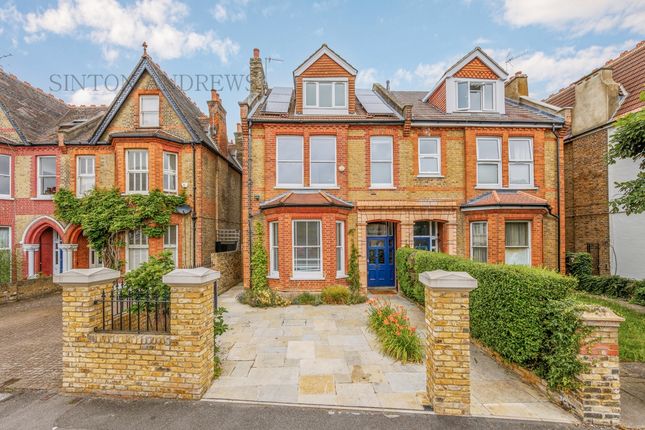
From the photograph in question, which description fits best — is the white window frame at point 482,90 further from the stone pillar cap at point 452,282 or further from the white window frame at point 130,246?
the white window frame at point 130,246

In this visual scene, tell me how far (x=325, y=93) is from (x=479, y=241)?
954 cm

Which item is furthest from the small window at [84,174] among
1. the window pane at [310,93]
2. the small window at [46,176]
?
the window pane at [310,93]

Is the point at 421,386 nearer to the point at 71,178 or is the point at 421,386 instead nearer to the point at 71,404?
the point at 71,404

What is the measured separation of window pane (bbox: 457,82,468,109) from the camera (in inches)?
533

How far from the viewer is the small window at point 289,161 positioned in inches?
492

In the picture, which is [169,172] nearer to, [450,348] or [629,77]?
[450,348]

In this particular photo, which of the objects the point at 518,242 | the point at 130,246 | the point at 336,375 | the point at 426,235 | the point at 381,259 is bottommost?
the point at 336,375

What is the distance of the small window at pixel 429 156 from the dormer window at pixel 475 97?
2412 millimetres

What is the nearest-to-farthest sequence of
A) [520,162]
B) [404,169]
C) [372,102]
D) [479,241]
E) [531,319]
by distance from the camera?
[531,319], [479,241], [404,169], [520,162], [372,102]

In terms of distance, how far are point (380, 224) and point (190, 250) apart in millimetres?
9147

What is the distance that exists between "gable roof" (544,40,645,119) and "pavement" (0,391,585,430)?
15.6m

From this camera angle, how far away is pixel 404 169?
41.8 feet

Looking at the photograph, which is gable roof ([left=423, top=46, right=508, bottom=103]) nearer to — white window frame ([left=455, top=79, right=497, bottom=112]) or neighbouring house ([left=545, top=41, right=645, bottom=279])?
white window frame ([left=455, top=79, right=497, bottom=112])

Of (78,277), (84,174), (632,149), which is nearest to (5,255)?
(84,174)
